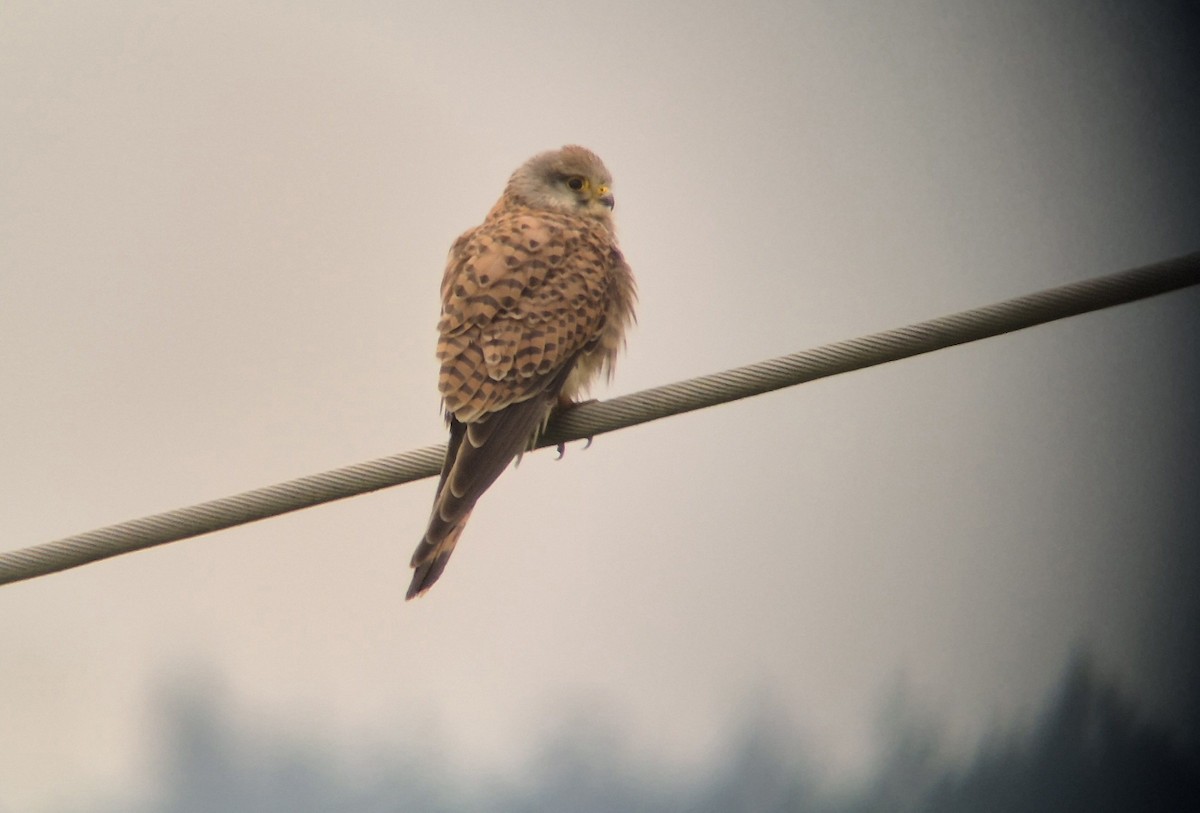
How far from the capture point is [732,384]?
5.87 feet

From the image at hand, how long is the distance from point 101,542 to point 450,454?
2.02 ft

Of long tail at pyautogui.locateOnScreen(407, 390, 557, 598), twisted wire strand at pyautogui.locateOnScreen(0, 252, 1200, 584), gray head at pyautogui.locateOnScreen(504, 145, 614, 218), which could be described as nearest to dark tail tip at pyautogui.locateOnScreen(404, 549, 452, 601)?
long tail at pyautogui.locateOnScreen(407, 390, 557, 598)

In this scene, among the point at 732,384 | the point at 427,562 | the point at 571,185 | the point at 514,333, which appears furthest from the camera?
the point at 571,185

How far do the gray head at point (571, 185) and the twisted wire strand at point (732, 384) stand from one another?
47.6 inches

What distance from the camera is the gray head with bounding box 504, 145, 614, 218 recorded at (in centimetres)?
290

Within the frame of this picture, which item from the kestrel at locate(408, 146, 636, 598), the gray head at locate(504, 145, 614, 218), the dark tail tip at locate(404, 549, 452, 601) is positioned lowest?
the dark tail tip at locate(404, 549, 452, 601)

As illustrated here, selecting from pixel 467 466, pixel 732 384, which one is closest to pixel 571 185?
pixel 467 466

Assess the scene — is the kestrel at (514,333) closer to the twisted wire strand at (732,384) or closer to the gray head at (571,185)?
the gray head at (571,185)

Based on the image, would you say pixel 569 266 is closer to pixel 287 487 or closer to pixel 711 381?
pixel 711 381

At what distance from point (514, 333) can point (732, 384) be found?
26.5 inches

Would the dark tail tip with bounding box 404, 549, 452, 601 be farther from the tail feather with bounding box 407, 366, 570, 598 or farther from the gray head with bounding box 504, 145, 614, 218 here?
the gray head with bounding box 504, 145, 614, 218

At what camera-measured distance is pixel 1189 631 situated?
591cm

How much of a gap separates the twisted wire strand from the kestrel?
0.81 ft

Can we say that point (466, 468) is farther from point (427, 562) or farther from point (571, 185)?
point (571, 185)
